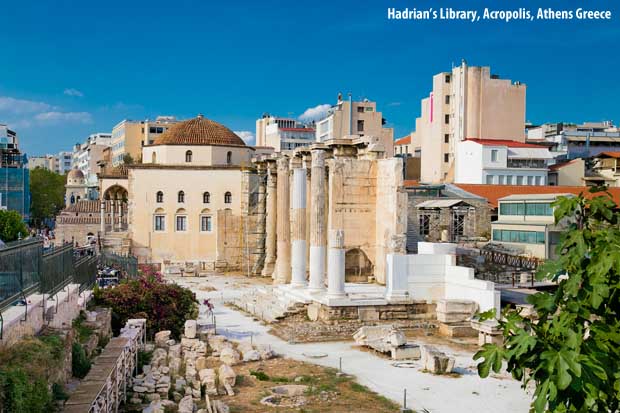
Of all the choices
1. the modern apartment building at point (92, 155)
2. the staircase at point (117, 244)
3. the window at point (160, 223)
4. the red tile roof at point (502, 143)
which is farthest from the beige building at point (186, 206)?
the modern apartment building at point (92, 155)

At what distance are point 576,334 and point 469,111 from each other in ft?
165

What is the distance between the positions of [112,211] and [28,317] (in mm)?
34905

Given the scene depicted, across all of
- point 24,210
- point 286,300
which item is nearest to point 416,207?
point 286,300

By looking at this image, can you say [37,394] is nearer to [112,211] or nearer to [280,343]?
[280,343]

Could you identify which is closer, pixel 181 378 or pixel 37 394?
pixel 37 394

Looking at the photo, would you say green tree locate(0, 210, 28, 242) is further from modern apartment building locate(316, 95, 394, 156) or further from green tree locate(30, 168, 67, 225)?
green tree locate(30, 168, 67, 225)

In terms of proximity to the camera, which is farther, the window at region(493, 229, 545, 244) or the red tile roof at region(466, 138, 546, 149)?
the red tile roof at region(466, 138, 546, 149)

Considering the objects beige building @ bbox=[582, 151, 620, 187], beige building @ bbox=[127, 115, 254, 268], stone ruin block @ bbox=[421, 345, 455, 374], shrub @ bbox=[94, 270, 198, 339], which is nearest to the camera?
stone ruin block @ bbox=[421, 345, 455, 374]

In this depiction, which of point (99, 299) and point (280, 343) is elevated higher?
point (99, 299)

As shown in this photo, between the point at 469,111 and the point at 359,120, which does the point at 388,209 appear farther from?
the point at 359,120

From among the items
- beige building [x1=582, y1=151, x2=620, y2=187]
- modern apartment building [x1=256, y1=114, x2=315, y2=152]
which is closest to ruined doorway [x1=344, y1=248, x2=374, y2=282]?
beige building [x1=582, y1=151, x2=620, y2=187]

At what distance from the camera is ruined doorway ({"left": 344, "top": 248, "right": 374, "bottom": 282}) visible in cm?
2742

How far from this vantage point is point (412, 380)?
623 inches

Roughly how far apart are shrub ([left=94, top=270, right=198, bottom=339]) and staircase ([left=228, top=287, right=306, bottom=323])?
3464mm
